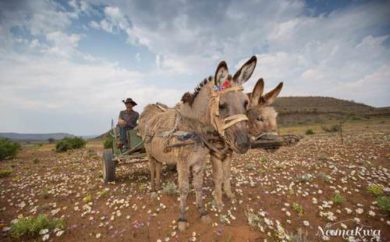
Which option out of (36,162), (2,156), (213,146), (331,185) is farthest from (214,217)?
(2,156)

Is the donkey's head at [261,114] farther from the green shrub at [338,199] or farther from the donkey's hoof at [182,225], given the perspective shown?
the green shrub at [338,199]

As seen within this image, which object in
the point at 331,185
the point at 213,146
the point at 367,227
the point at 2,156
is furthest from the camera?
the point at 2,156

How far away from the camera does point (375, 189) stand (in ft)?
21.7

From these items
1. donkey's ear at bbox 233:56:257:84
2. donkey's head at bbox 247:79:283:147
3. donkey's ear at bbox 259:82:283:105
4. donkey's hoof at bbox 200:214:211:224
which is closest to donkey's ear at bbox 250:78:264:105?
donkey's head at bbox 247:79:283:147

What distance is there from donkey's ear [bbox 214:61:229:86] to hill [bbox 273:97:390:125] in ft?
197

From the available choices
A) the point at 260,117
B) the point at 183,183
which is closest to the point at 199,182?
the point at 183,183

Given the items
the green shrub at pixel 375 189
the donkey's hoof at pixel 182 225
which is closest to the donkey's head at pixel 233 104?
the donkey's hoof at pixel 182 225

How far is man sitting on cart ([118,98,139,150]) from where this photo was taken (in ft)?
28.9

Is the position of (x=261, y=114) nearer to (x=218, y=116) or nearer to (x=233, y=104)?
(x=233, y=104)

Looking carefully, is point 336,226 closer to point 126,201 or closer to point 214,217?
point 214,217

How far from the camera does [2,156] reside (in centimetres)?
1922

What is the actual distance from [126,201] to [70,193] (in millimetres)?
2895

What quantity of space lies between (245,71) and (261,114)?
1261mm

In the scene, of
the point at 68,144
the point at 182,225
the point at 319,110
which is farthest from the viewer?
the point at 319,110
